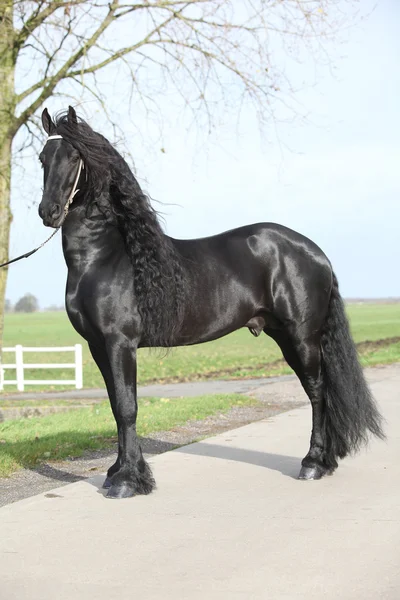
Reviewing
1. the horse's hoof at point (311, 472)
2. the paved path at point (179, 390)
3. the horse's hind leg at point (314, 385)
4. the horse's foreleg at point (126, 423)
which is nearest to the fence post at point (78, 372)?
the paved path at point (179, 390)

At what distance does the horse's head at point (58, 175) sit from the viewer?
500 cm

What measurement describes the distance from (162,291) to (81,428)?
14.4ft

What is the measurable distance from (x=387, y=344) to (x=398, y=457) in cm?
2034

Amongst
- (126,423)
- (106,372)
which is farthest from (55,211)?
(126,423)

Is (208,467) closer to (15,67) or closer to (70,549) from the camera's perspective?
(70,549)

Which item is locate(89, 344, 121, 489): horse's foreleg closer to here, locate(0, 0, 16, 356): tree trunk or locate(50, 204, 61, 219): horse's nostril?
locate(50, 204, 61, 219): horse's nostril

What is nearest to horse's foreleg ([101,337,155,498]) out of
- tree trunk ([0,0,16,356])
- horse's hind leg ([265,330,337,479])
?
horse's hind leg ([265,330,337,479])

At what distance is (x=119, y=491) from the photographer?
5.27 m

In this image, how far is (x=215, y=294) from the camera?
563 cm

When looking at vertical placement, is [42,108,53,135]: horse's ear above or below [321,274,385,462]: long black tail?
above

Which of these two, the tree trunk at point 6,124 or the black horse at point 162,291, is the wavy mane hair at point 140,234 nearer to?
the black horse at point 162,291

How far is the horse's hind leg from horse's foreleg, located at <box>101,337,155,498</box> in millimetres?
1297

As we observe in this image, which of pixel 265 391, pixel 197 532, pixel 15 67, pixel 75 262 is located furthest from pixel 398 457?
pixel 15 67

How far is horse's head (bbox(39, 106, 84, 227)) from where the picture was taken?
5004 millimetres
